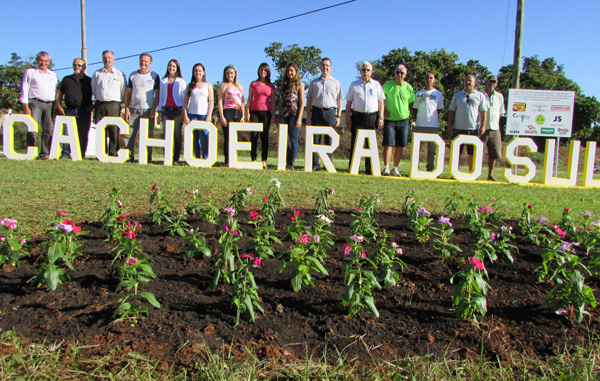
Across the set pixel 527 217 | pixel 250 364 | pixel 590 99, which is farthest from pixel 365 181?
pixel 590 99

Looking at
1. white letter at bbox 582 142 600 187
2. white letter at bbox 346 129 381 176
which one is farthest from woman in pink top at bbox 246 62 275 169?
white letter at bbox 582 142 600 187

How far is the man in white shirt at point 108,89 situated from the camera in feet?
28.7

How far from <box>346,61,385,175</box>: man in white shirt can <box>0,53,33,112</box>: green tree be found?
3174 cm

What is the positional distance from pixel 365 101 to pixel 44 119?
6323 millimetres

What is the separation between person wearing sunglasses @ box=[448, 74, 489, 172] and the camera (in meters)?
8.62

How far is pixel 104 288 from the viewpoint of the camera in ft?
9.06

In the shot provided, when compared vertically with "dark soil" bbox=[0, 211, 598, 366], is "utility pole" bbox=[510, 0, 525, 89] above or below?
above

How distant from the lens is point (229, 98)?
8.66 metres

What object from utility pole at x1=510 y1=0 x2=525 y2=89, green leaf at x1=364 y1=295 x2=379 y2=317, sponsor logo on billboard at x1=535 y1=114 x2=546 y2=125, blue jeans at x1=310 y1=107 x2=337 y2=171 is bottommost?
green leaf at x1=364 y1=295 x2=379 y2=317

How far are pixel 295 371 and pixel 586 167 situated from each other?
843 cm

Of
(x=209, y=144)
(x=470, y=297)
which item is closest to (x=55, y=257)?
(x=470, y=297)

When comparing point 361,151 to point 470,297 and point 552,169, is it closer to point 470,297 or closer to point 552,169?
point 552,169

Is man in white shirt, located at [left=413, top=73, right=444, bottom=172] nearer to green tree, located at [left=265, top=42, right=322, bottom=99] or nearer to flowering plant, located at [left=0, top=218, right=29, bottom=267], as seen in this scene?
flowering plant, located at [left=0, top=218, right=29, bottom=267]

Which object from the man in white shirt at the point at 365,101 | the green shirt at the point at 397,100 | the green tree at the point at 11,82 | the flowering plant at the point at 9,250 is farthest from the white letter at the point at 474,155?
the green tree at the point at 11,82
